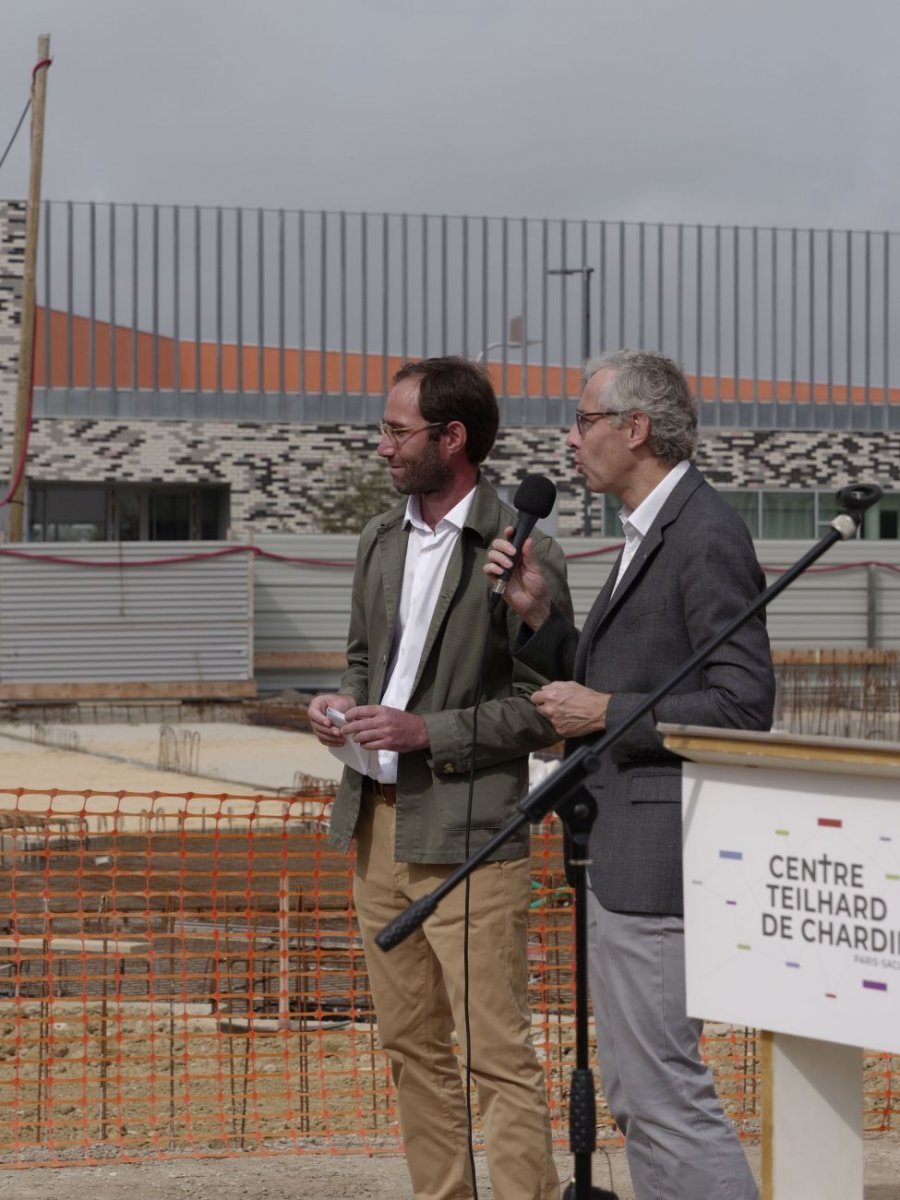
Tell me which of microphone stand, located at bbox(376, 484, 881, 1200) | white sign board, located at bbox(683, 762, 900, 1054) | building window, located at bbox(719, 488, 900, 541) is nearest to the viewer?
white sign board, located at bbox(683, 762, 900, 1054)

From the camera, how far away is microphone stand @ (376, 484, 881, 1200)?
297 centimetres

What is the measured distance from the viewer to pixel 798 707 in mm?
23078

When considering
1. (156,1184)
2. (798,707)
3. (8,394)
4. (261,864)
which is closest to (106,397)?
(8,394)

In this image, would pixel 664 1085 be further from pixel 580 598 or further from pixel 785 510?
pixel 785 510

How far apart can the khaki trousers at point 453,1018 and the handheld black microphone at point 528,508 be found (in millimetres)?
682

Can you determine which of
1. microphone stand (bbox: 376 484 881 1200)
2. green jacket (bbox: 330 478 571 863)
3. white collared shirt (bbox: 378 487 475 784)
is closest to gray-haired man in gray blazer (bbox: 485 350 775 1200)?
microphone stand (bbox: 376 484 881 1200)

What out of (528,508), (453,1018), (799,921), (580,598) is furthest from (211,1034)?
(580,598)

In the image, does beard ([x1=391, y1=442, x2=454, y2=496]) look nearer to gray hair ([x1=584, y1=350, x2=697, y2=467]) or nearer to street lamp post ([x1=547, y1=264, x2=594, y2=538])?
gray hair ([x1=584, y1=350, x2=697, y2=467])

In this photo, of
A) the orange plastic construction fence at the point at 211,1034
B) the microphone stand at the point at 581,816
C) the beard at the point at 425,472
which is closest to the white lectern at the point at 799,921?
the microphone stand at the point at 581,816

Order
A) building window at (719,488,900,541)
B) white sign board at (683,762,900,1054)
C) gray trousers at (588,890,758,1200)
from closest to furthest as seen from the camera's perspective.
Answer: white sign board at (683,762,900,1054) < gray trousers at (588,890,758,1200) < building window at (719,488,900,541)

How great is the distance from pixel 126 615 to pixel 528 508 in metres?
21.1

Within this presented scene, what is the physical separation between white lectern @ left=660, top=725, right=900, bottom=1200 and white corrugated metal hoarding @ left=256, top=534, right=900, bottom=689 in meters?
21.9

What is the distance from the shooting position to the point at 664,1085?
3.30m

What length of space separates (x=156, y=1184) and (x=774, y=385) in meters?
37.4
